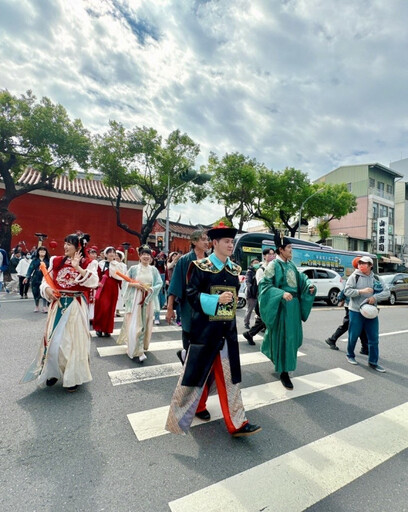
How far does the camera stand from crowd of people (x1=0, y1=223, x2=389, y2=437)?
252 cm

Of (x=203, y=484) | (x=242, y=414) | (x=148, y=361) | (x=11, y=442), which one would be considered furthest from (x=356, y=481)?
(x=148, y=361)

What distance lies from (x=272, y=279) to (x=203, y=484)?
236 centimetres

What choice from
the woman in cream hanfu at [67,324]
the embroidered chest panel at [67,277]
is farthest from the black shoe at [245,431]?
the embroidered chest panel at [67,277]

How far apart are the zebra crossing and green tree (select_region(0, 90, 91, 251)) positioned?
14360 millimetres

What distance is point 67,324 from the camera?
334 centimetres

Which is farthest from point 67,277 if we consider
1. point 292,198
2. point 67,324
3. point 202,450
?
point 292,198

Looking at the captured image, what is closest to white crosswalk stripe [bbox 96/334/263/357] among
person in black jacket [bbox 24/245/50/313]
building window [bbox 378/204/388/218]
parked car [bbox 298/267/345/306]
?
person in black jacket [bbox 24/245/50/313]

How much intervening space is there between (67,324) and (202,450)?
77.8 inches

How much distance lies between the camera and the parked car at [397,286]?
13867 millimetres

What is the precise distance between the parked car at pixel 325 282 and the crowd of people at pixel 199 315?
671 centimetres

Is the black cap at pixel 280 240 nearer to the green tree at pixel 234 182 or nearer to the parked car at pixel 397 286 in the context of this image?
the parked car at pixel 397 286

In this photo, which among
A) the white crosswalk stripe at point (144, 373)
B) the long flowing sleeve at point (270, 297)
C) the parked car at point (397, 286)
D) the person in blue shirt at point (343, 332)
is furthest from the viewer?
the parked car at point (397, 286)

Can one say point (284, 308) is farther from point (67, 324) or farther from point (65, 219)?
point (65, 219)

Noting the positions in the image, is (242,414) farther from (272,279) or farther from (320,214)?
(320,214)
